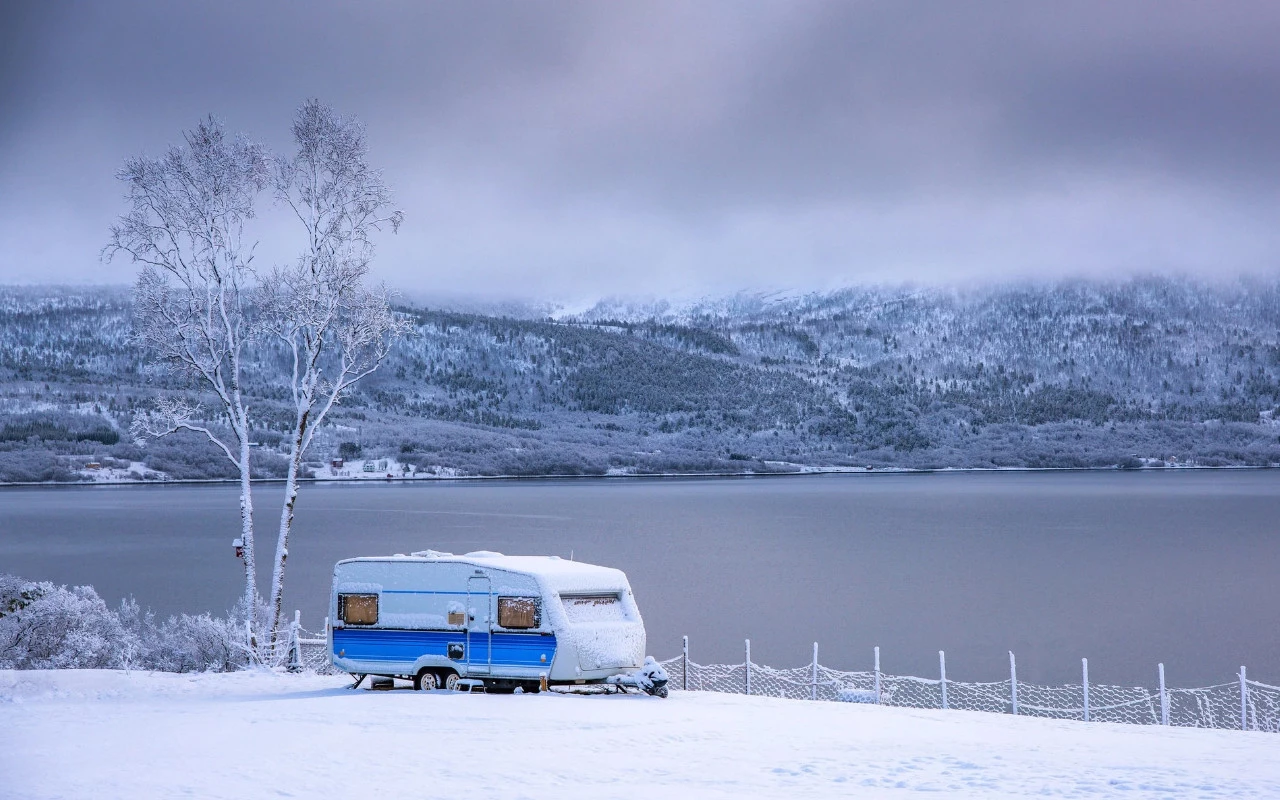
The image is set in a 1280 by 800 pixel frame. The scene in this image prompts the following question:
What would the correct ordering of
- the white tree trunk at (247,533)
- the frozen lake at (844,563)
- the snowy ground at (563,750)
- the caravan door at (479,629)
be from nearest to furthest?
the snowy ground at (563,750) < the caravan door at (479,629) < the white tree trunk at (247,533) < the frozen lake at (844,563)

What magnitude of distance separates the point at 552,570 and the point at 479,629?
1605mm

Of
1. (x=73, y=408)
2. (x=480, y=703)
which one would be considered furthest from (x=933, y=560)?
(x=73, y=408)

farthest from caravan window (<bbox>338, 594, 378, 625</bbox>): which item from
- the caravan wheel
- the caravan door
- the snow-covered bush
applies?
the snow-covered bush

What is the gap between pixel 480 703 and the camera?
A: 18031 millimetres

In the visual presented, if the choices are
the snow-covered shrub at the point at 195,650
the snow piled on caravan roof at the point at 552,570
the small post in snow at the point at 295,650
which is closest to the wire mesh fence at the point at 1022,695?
the snow piled on caravan roof at the point at 552,570

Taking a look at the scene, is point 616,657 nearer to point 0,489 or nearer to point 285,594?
point 285,594

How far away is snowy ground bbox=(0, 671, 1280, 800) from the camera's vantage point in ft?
38.0

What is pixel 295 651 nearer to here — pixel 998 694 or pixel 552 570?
pixel 552 570

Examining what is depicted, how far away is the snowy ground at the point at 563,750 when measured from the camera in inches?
456

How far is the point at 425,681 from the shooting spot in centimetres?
2038

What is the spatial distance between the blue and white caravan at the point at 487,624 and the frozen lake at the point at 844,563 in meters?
21.0

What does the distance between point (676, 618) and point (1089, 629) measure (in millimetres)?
17793

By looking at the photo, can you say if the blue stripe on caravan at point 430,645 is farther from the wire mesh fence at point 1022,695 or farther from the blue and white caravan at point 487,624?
the wire mesh fence at point 1022,695

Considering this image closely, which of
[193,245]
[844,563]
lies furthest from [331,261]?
[844,563]
